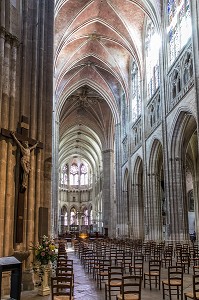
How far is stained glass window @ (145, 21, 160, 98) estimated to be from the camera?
98.6 feet

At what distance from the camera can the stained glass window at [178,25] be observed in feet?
76.5

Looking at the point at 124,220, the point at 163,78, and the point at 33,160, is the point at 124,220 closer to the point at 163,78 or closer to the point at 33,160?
the point at 163,78

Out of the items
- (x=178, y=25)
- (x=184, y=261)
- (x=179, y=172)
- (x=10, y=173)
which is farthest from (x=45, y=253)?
(x=178, y=25)

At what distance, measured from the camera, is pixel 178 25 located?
81.5 ft

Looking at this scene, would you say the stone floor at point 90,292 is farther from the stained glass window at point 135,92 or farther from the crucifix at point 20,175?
the stained glass window at point 135,92

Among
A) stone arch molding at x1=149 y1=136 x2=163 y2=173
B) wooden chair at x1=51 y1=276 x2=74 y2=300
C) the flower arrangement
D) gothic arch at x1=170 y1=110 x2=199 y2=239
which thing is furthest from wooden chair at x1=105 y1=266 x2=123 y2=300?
stone arch molding at x1=149 y1=136 x2=163 y2=173

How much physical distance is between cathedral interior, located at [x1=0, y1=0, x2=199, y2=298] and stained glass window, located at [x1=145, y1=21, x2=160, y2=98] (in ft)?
0.33

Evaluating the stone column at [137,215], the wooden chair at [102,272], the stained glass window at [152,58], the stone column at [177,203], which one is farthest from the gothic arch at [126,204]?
the wooden chair at [102,272]

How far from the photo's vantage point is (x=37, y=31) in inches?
530

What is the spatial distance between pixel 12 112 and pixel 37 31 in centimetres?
410

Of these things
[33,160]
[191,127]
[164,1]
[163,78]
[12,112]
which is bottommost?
[33,160]

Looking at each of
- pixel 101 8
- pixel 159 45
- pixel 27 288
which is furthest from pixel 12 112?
pixel 101 8

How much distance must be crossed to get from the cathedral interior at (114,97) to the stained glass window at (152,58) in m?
0.10

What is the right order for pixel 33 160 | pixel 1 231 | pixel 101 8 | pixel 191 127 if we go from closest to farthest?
1. pixel 1 231
2. pixel 33 160
3. pixel 191 127
4. pixel 101 8
